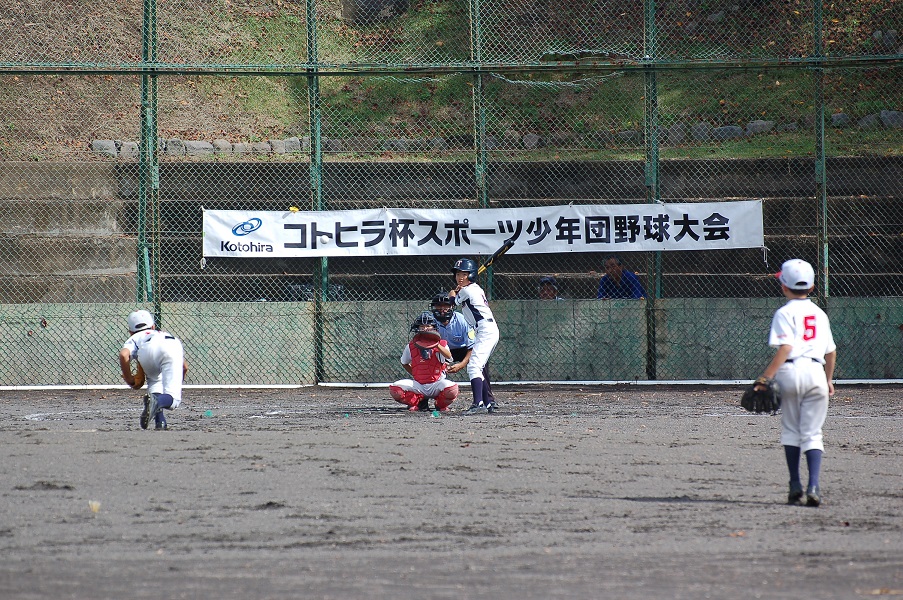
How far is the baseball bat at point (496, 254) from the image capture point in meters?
15.0

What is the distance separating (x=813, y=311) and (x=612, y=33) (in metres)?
13.9

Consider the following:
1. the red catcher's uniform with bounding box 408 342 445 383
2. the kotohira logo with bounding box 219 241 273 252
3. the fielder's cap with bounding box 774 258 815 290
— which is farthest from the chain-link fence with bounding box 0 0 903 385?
the fielder's cap with bounding box 774 258 815 290

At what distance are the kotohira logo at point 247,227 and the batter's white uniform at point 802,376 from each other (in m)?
9.85

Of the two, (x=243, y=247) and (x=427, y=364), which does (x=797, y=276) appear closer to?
(x=427, y=364)

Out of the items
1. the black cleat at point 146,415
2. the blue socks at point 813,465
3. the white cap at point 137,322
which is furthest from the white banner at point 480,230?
the blue socks at point 813,465

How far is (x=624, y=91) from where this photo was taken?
22594 millimetres

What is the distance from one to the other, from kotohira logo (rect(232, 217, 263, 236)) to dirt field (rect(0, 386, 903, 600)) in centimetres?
439

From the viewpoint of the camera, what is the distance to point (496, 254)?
1509cm

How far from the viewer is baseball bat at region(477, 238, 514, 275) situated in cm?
1498

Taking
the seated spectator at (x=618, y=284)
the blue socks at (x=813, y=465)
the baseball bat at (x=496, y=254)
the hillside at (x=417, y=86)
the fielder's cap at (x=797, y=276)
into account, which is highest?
the hillside at (x=417, y=86)

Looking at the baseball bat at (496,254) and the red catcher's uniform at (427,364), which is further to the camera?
the baseball bat at (496,254)

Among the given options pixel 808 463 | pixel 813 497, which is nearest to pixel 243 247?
pixel 808 463

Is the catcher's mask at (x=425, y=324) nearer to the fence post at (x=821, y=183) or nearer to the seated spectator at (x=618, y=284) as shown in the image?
the seated spectator at (x=618, y=284)

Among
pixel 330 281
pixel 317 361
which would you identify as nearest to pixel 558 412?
pixel 317 361
